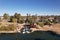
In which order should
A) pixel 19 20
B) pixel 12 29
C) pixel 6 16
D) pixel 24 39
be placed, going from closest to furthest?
pixel 24 39 → pixel 12 29 → pixel 19 20 → pixel 6 16

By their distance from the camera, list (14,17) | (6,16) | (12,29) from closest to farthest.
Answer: (12,29) < (14,17) < (6,16)

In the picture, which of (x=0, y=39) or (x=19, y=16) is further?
(x=19, y=16)

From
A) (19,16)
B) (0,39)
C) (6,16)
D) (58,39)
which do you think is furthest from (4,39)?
(6,16)

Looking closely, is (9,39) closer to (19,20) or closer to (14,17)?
(19,20)

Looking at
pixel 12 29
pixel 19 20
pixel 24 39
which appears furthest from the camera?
pixel 19 20

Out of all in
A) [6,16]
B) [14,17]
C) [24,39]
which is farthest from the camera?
[6,16]

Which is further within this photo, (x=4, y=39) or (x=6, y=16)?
(x=6, y=16)

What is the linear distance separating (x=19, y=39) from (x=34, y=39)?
139 inches

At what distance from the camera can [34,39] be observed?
34344mm

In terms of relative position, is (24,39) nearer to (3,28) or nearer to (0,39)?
(0,39)

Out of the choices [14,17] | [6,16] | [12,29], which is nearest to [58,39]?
[12,29]

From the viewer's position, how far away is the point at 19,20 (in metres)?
73.1

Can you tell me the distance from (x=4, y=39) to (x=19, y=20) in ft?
126

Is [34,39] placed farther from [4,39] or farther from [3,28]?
[3,28]
